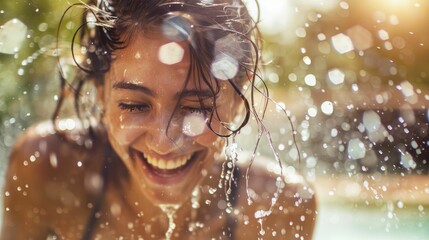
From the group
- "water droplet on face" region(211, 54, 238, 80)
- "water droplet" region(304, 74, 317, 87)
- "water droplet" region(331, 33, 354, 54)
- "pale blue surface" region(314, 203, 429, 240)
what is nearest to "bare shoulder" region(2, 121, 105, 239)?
"water droplet on face" region(211, 54, 238, 80)

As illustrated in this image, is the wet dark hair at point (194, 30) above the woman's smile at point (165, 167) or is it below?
above

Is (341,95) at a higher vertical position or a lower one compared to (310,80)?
higher

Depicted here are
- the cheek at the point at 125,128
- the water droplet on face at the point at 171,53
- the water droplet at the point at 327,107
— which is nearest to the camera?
the water droplet on face at the point at 171,53

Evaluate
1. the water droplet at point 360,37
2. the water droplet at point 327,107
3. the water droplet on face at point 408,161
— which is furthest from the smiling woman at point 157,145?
the water droplet at point 360,37

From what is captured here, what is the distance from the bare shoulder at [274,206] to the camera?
2666 mm

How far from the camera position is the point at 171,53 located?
1977 mm

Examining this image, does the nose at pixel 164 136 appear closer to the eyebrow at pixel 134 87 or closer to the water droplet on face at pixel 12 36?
the eyebrow at pixel 134 87

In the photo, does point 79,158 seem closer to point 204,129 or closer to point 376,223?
point 204,129

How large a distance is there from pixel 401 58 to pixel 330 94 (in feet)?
2.72

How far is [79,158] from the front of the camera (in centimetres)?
268

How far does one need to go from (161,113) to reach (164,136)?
0.09 m

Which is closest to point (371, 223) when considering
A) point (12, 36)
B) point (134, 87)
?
point (134, 87)

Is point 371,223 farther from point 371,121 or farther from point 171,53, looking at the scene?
point 171,53

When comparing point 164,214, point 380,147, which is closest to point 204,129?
point 164,214
